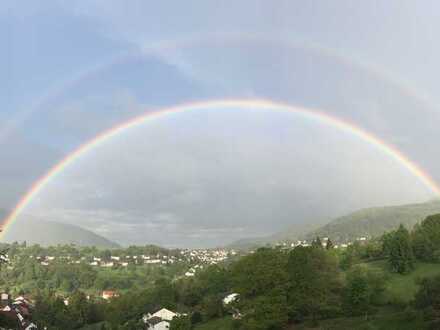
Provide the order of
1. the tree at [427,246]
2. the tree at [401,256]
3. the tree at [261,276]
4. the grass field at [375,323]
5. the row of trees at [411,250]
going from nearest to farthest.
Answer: the grass field at [375,323], the tree at [261,276], the tree at [401,256], the row of trees at [411,250], the tree at [427,246]

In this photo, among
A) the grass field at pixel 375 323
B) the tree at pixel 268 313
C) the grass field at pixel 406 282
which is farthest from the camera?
the grass field at pixel 406 282

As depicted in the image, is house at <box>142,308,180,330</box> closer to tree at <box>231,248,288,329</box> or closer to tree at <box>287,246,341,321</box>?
tree at <box>231,248,288,329</box>

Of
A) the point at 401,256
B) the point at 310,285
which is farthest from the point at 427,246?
the point at 310,285

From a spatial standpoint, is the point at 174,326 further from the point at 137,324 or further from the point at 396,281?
the point at 396,281

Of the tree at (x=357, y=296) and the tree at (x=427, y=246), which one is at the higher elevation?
the tree at (x=427, y=246)

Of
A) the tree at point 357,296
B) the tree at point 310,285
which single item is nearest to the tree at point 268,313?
the tree at point 310,285

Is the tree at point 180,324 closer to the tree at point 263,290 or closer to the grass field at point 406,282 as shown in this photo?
the tree at point 263,290

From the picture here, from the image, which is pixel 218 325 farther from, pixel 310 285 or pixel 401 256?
pixel 401 256

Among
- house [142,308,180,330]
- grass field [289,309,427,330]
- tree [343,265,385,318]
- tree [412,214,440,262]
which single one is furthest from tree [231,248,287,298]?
tree [412,214,440,262]

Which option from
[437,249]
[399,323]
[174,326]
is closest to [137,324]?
[174,326]
